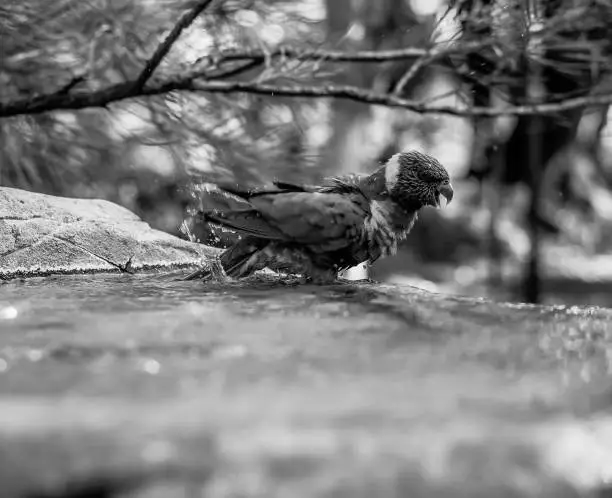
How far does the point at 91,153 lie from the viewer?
3.78 meters

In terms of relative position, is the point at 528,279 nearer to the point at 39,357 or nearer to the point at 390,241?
the point at 390,241

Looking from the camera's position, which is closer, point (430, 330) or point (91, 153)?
point (430, 330)

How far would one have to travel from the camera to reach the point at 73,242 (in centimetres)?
245

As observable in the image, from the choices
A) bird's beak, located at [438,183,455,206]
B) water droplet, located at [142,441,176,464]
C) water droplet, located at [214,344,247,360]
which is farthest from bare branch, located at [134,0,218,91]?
water droplet, located at [142,441,176,464]

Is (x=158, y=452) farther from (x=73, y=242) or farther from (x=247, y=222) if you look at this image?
(x=73, y=242)

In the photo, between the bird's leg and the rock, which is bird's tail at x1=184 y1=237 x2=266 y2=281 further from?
the rock

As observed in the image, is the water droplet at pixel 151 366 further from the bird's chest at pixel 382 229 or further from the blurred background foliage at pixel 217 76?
the blurred background foliage at pixel 217 76

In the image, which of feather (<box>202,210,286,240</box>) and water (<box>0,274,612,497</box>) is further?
feather (<box>202,210,286,240</box>)

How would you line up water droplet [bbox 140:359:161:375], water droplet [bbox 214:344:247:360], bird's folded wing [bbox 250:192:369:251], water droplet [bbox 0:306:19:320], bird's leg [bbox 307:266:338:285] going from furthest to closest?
1. bird's leg [bbox 307:266:338:285]
2. bird's folded wing [bbox 250:192:369:251]
3. water droplet [bbox 0:306:19:320]
4. water droplet [bbox 214:344:247:360]
5. water droplet [bbox 140:359:161:375]

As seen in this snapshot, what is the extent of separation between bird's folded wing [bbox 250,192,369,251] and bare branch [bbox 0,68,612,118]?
94 cm

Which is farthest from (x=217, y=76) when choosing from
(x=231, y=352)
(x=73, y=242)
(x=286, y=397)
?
(x=286, y=397)

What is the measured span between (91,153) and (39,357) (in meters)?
2.91

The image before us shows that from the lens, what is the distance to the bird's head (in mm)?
2465

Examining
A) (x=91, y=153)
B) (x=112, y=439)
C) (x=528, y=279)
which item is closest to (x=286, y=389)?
(x=112, y=439)
